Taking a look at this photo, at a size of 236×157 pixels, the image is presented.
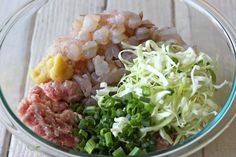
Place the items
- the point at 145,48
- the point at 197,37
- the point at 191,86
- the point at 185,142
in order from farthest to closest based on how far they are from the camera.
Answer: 1. the point at 197,37
2. the point at 145,48
3. the point at 191,86
4. the point at 185,142

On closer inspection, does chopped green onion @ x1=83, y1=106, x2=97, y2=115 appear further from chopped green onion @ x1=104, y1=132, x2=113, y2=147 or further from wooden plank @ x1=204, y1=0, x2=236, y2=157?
wooden plank @ x1=204, y1=0, x2=236, y2=157

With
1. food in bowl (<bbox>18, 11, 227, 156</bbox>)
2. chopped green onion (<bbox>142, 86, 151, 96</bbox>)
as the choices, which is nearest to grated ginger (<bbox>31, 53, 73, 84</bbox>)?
food in bowl (<bbox>18, 11, 227, 156</bbox>)

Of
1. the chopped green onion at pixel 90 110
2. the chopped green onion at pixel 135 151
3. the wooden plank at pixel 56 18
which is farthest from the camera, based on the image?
the wooden plank at pixel 56 18

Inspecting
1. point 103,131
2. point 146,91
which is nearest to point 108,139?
point 103,131

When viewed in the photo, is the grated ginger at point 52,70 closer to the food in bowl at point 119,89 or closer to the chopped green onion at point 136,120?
the food in bowl at point 119,89

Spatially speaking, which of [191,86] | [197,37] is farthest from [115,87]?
[197,37]

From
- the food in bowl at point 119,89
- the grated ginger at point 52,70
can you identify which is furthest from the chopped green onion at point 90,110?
the grated ginger at point 52,70

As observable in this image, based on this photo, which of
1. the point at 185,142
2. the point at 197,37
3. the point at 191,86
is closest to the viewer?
the point at 185,142

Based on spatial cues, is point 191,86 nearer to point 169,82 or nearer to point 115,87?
point 169,82

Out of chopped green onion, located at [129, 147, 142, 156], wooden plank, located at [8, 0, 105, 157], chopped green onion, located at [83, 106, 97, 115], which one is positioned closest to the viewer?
chopped green onion, located at [129, 147, 142, 156]
